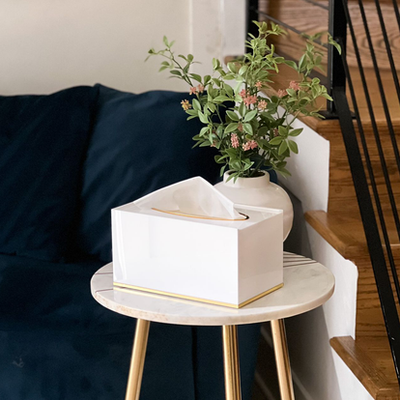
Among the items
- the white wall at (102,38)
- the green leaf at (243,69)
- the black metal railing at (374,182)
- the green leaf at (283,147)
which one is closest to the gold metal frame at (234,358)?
the black metal railing at (374,182)

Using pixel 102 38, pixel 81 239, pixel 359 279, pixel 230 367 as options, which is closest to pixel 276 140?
pixel 359 279

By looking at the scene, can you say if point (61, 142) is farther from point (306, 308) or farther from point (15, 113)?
point (306, 308)

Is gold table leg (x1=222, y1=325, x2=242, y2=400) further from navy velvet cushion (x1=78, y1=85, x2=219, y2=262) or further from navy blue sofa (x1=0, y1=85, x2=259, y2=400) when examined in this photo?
navy velvet cushion (x1=78, y1=85, x2=219, y2=262)

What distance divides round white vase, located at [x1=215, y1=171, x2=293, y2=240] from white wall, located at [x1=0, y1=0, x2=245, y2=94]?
3.74 ft

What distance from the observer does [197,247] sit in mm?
1125

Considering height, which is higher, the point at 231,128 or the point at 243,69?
the point at 243,69

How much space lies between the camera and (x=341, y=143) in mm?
1523

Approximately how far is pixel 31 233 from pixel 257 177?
0.75 m

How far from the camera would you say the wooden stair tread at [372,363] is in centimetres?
123

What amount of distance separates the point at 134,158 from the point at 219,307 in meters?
0.78

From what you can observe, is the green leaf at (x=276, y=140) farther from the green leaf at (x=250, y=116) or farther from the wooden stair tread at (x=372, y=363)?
the wooden stair tread at (x=372, y=363)

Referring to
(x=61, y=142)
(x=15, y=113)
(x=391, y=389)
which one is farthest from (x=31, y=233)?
(x=391, y=389)

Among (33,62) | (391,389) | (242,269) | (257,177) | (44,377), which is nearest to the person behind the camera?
(242,269)

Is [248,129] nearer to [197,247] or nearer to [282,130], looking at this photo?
[282,130]
